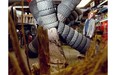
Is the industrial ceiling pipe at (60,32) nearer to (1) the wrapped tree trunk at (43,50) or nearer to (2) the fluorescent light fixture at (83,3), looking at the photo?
(1) the wrapped tree trunk at (43,50)

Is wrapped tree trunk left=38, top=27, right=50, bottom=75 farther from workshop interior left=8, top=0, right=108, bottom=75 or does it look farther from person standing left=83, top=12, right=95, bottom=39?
person standing left=83, top=12, right=95, bottom=39

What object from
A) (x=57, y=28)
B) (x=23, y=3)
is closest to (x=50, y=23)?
(x=57, y=28)

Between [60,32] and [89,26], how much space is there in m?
0.16

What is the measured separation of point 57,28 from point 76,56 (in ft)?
0.59

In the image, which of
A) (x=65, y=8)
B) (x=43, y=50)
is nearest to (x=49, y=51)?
(x=43, y=50)

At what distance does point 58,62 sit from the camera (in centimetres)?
140

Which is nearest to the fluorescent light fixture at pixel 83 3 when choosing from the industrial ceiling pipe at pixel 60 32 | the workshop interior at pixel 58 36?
the workshop interior at pixel 58 36

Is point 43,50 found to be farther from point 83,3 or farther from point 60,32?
point 83,3

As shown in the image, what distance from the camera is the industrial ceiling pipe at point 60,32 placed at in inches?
54.0

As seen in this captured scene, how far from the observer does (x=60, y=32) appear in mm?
1401

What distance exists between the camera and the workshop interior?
1353 millimetres

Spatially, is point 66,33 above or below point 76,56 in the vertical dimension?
above

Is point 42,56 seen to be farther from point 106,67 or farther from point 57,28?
point 106,67

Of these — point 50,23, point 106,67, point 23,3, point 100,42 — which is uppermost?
point 23,3
